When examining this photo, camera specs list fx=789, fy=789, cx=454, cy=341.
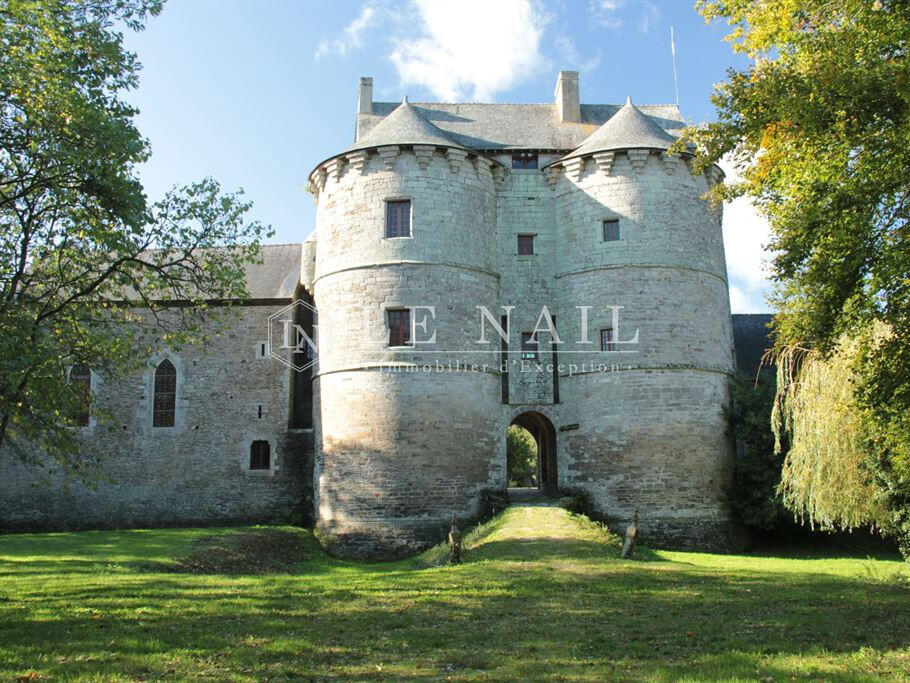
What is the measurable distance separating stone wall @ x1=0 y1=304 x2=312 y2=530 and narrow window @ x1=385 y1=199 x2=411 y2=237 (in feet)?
17.4

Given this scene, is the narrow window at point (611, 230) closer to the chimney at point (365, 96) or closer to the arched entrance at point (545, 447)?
the arched entrance at point (545, 447)

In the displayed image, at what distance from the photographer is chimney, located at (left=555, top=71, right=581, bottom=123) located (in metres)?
23.2

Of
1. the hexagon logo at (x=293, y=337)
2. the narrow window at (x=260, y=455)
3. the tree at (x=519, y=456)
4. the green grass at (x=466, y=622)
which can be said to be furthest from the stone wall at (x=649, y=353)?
the tree at (x=519, y=456)

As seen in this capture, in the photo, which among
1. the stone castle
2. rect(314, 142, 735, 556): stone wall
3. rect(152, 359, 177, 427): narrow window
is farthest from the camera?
rect(152, 359, 177, 427): narrow window

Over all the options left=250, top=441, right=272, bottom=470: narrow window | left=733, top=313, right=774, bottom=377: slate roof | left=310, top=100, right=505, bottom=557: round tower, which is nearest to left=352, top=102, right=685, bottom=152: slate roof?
left=310, top=100, right=505, bottom=557: round tower

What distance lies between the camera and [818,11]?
9.23 metres

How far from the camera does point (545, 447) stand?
22141mm

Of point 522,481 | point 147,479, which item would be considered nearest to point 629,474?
point 147,479

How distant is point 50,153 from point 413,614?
6.85 metres

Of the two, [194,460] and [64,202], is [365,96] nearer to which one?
[194,460]

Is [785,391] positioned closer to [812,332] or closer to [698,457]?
[698,457]

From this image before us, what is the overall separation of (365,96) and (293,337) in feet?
25.1

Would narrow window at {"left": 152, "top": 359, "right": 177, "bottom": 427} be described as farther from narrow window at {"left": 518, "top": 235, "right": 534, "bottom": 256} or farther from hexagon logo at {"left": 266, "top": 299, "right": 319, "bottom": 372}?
narrow window at {"left": 518, "top": 235, "right": 534, "bottom": 256}

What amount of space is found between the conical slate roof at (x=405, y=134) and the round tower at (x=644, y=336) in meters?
3.29
